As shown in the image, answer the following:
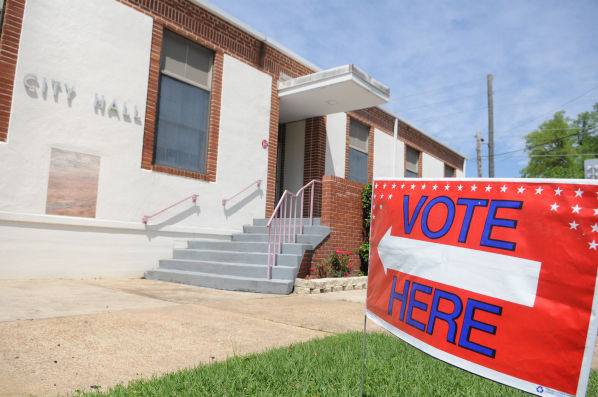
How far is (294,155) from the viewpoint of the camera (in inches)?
470

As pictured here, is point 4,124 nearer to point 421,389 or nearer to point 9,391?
point 9,391

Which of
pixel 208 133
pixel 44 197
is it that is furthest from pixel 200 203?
pixel 44 197

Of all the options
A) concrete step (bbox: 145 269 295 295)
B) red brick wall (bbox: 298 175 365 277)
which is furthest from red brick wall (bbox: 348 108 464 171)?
concrete step (bbox: 145 269 295 295)

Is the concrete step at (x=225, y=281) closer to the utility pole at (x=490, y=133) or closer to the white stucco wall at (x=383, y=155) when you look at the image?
the white stucco wall at (x=383, y=155)

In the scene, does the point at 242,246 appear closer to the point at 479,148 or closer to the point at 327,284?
the point at 327,284

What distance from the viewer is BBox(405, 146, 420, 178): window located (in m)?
15.9

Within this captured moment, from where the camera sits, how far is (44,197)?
20.6 ft

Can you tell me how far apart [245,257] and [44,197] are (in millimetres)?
3109

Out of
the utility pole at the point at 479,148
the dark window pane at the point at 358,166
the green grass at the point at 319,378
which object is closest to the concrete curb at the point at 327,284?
the green grass at the point at 319,378

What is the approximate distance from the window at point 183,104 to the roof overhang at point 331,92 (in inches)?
78.3

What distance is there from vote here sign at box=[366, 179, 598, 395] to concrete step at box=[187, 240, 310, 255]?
4718mm

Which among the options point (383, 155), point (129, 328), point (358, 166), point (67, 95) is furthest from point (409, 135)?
point (129, 328)

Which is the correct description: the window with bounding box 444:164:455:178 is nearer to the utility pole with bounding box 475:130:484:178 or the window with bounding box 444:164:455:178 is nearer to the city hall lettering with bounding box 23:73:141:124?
the utility pole with bounding box 475:130:484:178

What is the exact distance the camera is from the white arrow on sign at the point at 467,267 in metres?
1.67
